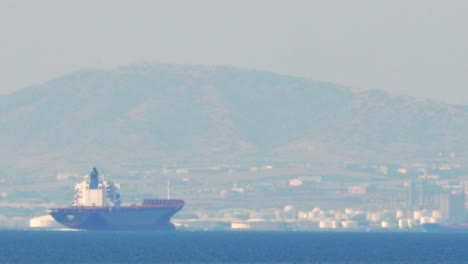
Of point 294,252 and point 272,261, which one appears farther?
point 294,252

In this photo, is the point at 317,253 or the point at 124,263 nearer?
the point at 124,263

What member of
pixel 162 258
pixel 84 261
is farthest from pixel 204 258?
pixel 84 261

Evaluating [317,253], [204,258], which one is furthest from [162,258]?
[317,253]

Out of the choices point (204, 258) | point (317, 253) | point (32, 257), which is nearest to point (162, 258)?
point (204, 258)

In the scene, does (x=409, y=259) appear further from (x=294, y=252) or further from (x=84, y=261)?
(x=84, y=261)

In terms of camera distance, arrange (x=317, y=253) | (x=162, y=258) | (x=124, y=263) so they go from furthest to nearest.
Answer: (x=317, y=253)
(x=162, y=258)
(x=124, y=263)

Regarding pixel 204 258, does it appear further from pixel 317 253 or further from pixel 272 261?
pixel 317 253

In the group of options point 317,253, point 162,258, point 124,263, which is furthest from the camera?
point 317,253

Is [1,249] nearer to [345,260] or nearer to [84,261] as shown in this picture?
[84,261]
